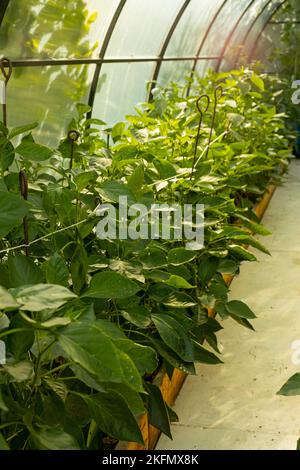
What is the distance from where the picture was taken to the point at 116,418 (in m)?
1.34

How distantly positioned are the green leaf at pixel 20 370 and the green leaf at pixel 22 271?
0.70 ft

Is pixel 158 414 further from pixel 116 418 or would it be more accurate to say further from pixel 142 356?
pixel 116 418

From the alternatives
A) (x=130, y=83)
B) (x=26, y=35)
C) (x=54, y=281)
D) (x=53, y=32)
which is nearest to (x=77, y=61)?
(x=53, y=32)

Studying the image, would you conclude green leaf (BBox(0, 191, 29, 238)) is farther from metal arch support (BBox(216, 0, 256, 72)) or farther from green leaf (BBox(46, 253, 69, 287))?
metal arch support (BBox(216, 0, 256, 72))

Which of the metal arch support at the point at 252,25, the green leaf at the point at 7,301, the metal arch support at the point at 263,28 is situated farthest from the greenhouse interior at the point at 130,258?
the metal arch support at the point at 263,28

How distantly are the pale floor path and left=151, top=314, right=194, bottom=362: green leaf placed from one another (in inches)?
24.4

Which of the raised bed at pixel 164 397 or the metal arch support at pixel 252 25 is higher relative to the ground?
the metal arch support at pixel 252 25

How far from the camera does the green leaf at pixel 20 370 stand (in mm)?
1124

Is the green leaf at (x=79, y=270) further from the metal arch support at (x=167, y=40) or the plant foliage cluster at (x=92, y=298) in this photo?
the metal arch support at (x=167, y=40)

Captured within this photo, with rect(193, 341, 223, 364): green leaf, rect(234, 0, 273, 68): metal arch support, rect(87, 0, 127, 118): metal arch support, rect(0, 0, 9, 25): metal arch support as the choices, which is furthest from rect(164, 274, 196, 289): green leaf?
rect(234, 0, 273, 68): metal arch support

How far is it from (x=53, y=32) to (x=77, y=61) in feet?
1.03

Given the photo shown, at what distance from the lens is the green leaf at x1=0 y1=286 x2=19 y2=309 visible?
102 cm

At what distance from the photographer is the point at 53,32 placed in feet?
13.5

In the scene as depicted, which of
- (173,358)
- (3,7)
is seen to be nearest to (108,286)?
(173,358)
